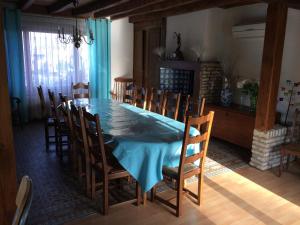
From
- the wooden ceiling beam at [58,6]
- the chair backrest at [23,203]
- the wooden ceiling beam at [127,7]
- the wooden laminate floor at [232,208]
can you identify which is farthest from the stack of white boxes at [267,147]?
the wooden ceiling beam at [58,6]

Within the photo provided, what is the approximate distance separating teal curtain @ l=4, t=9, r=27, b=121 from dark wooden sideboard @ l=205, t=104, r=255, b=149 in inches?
141

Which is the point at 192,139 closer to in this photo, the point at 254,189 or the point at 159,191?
the point at 159,191

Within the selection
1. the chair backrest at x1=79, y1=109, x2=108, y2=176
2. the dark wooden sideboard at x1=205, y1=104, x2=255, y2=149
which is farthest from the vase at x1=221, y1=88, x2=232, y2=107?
the chair backrest at x1=79, y1=109, x2=108, y2=176

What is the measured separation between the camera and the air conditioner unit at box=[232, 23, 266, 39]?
13.1 ft

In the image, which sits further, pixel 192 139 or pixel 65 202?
pixel 65 202

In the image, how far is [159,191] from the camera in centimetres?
283

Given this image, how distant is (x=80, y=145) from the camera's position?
2.73 m

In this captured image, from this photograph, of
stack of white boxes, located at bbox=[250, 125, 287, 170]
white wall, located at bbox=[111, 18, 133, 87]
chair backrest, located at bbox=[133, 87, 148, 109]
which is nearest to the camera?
stack of white boxes, located at bbox=[250, 125, 287, 170]

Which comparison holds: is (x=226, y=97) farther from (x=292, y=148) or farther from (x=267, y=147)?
(x=292, y=148)

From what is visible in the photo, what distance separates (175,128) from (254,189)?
1.13 metres

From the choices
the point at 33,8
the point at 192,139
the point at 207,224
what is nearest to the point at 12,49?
the point at 33,8

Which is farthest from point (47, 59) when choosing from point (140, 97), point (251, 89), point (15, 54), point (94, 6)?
point (251, 89)

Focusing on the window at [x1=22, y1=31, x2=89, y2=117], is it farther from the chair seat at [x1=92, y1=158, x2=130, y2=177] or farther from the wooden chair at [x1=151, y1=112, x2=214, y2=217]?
the wooden chair at [x1=151, y1=112, x2=214, y2=217]

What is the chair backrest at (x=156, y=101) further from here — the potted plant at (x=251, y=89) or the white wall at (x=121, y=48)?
the white wall at (x=121, y=48)
